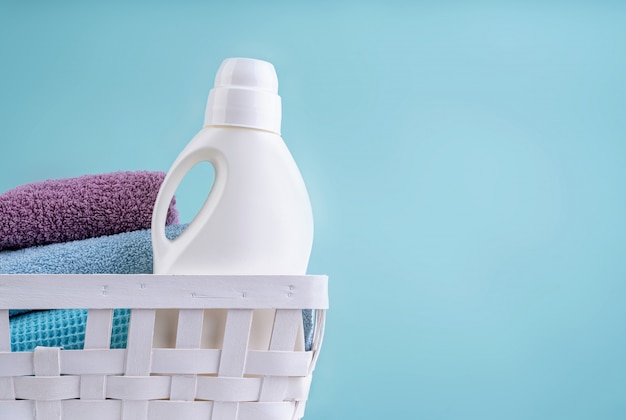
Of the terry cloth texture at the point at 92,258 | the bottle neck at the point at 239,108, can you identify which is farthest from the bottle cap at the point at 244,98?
the terry cloth texture at the point at 92,258

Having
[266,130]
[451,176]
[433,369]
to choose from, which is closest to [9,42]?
[451,176]

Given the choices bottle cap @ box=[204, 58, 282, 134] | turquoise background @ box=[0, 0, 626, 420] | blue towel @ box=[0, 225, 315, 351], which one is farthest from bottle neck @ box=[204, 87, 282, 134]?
turquoise background @ box=[0, 0, 626, 420]

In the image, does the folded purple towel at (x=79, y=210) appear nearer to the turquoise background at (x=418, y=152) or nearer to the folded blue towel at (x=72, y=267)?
the folded blue towel at (x=72, y=267)

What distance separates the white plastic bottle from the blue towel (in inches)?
1.6

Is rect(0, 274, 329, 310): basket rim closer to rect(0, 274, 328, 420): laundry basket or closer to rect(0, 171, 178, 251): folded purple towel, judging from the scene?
rect(0, 274, 328, 420): laundry basket

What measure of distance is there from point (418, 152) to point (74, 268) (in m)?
1.18

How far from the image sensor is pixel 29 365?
389 mm

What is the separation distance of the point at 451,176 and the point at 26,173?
0.84 meters

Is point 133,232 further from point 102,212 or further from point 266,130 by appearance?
point 266,130

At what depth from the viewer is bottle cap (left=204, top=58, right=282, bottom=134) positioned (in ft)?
1.43

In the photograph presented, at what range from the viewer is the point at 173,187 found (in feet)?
1.51

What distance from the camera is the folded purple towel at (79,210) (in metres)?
0.56

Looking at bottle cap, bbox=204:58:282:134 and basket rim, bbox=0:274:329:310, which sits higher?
bottle cap, bbox=204:58:282:134

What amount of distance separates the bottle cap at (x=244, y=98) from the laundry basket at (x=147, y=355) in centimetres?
10
